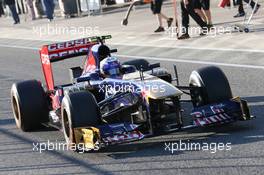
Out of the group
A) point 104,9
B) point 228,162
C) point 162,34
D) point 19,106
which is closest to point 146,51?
point 162,34

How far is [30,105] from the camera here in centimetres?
846

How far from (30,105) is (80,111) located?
64.0 inches

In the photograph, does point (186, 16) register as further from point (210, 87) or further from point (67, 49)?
point (210, 87)

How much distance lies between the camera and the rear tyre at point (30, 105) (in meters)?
8.45

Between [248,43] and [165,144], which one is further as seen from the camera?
[248,43]

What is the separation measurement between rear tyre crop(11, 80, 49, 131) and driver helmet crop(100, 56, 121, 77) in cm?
101

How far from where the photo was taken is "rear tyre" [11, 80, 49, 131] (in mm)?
8453

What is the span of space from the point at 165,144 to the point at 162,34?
406 inches

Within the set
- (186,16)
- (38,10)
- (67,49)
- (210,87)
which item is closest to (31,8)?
(38,10)

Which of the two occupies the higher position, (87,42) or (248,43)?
(87,42)

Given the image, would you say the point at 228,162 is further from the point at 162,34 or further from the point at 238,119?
the point at 162,34

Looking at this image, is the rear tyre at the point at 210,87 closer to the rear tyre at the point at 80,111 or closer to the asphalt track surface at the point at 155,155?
the asphalt track surface at the point at 155,155

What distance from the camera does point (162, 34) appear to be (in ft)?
56.3

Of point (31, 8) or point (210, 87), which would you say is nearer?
point (210, 87)
